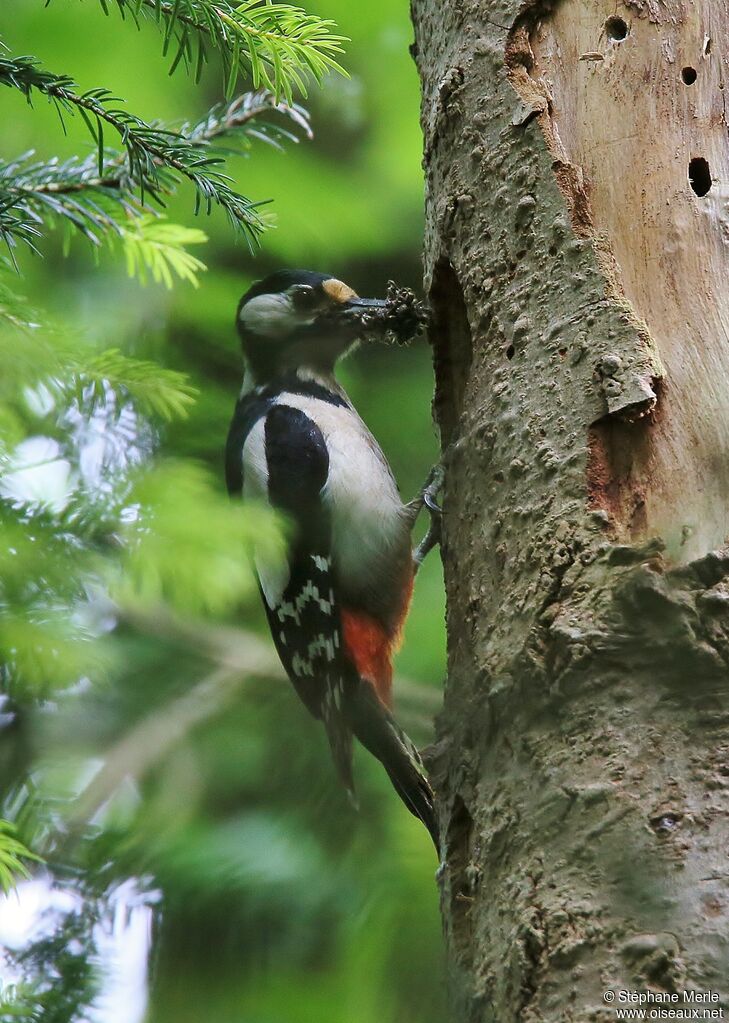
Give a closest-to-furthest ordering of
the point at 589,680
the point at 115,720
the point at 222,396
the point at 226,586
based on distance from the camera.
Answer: the point at 226,586 < the point at 589,680 < the point at 222,396 < the point at 115,720

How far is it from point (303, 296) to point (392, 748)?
→ 1380 millimetres

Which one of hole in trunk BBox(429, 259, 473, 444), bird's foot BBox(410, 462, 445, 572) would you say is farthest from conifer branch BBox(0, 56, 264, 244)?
bird's foot BBox(410, 462, 445, 572)

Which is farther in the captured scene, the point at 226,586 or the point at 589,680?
the point at 589,680

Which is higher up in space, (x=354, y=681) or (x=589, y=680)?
(x=354, y=681)

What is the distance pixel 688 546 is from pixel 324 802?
1.11 metres

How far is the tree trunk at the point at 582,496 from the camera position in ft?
4.77

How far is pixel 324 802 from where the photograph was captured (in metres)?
2.40

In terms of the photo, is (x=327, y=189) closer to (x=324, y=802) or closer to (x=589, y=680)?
(x=324, y=802)

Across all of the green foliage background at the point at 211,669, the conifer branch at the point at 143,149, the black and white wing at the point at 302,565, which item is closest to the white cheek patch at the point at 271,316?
the green foliage background at the point at 211,669

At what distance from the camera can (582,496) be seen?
1724mm

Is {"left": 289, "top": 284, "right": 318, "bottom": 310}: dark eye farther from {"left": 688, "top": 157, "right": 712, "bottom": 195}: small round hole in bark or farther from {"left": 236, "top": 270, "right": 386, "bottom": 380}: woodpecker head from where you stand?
{"left": 688, "top": 157, "right": 712, "bottom": 195}: small round hole in bark

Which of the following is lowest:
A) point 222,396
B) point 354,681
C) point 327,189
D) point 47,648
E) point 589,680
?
point 47,648

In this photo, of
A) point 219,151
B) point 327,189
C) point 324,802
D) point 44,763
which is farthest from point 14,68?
point 327,189

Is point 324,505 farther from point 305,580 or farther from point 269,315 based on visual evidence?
point 269,315
